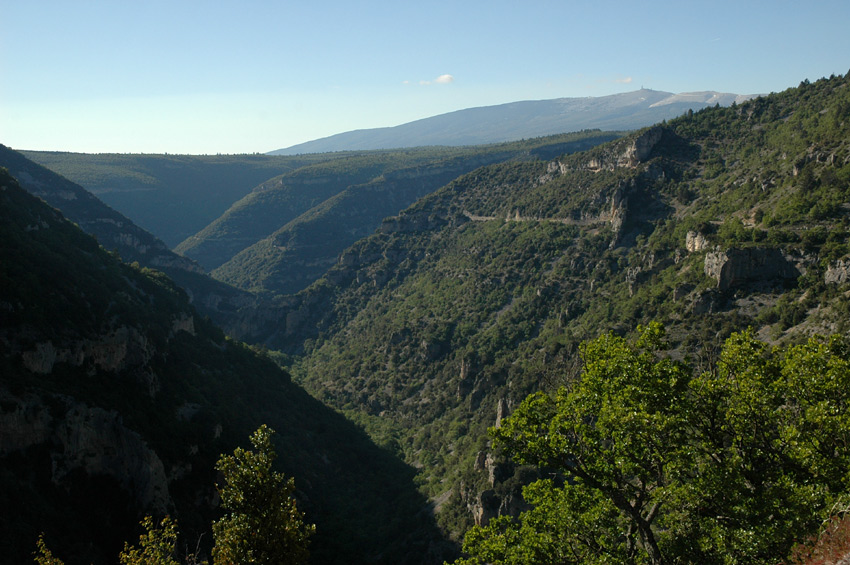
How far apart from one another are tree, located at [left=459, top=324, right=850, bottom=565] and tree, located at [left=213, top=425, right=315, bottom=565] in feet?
18.2

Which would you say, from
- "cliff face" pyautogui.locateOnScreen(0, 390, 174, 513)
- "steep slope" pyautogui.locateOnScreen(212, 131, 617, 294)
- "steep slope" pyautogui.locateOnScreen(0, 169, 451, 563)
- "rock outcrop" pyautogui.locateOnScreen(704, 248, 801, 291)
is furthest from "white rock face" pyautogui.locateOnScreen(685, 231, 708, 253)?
"steep slope" pyautogui.locateOnScreen(212, 131, 617, 294)

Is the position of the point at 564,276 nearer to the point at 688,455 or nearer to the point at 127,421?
the point at 127,421

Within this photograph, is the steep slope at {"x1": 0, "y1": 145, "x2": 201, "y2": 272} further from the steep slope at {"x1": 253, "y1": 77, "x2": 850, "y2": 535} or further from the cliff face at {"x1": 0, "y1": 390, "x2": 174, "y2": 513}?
the cliff face at {"x1": 0, "y1": 390, "x2": 174, "y2": 513}

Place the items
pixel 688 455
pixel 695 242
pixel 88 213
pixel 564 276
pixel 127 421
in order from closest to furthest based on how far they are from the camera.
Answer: pixel 688 455 → pixel 127 421 → pixel 695 242 → pixel 564 276 → pixel 88 213

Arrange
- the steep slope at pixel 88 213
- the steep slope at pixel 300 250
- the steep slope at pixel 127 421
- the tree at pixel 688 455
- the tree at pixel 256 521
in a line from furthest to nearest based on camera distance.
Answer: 1. the steep slope at pixel 300 250
2. the steep slope at pixel 88 213
3. the steep slope at pixel 127 421
4. the tree at pixel 256 521
5. the tree at pixel 688 455

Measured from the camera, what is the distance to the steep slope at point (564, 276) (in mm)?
47375

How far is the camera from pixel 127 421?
33.2 metres

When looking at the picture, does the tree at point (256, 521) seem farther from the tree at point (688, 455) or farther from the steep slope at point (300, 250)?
the steep slope at point (300, 250)

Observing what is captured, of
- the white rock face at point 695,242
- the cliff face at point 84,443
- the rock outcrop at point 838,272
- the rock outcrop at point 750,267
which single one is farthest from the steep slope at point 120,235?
the rock outcrop at point 838,272

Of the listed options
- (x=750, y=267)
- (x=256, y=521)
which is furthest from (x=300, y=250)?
(x=256, y=521)

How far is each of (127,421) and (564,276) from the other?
60268mm

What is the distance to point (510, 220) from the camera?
103438 millimetres

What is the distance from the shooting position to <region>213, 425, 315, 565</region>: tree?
44.8 ft

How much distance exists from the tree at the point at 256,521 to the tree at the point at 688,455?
219 inches
